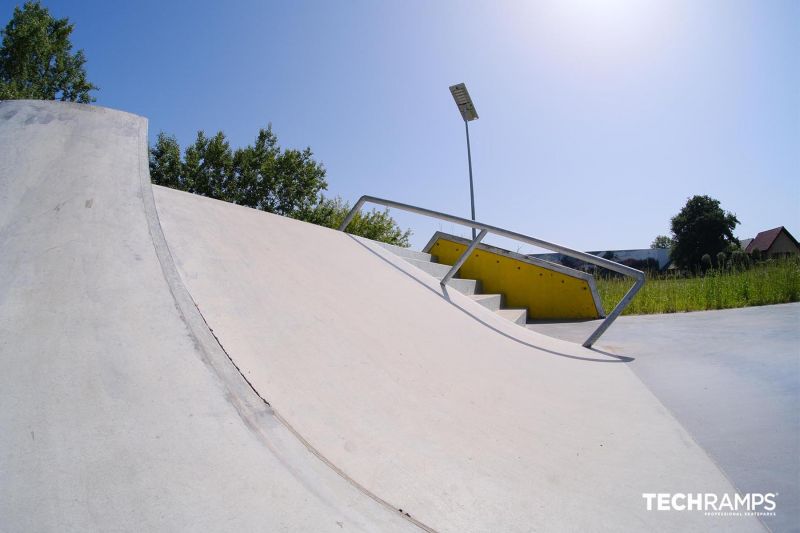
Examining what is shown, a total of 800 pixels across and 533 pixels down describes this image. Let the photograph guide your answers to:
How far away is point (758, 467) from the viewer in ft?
4.26

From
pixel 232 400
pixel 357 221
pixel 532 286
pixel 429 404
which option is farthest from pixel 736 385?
pixel 357 221

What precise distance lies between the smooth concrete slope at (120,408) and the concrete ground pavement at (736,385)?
48.2 inches

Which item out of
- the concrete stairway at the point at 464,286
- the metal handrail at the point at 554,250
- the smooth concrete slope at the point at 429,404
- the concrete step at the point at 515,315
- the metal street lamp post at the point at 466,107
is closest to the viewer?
the smooth concrete slope at the point at 429,404

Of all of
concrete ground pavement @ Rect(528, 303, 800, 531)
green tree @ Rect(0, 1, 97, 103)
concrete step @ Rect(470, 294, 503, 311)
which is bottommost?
concrete ground pavement @ Rect(528, 303, 800, 531)

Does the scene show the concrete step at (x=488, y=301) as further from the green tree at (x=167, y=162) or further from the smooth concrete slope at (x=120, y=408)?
the green tree at (x=167, y=162)

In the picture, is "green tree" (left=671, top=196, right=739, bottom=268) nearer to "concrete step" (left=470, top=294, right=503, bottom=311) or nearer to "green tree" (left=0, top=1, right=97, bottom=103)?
"concrete step" (left=470, top=294, right=503, bottom=311)

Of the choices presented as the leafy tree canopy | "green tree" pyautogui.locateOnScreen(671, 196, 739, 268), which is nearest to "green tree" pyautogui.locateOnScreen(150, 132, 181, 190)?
the leafy tree canopy

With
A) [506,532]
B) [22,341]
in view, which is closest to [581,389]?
[506,532]

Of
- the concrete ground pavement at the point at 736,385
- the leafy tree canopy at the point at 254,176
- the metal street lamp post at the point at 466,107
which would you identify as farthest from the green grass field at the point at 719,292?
the leafy tree canopy at the point at 254,176

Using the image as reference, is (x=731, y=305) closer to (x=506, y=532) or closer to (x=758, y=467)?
(x=758, y=467)

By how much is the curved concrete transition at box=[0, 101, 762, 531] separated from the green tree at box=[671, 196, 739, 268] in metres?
44.0

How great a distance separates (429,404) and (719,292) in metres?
6.29

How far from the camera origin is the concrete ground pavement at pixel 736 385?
1.28m

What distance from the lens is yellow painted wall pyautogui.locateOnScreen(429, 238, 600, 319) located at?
5102 mm
